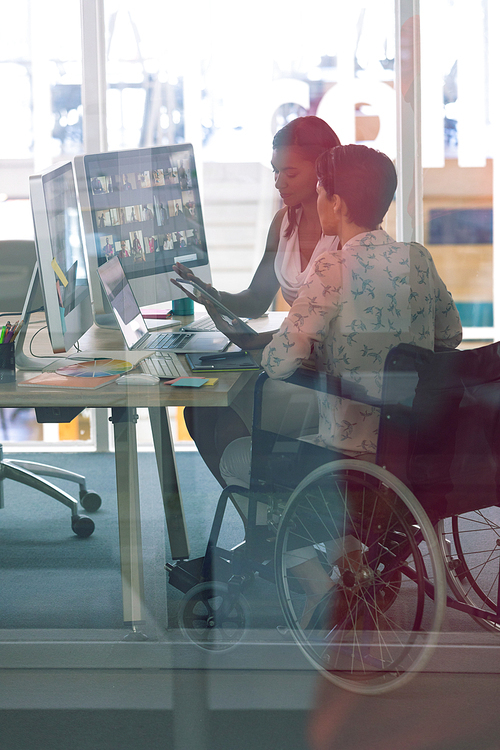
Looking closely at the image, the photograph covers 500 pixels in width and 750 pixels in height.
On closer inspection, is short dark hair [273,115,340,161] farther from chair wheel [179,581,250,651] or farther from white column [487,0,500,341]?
chair wheel [179,581,250,651]

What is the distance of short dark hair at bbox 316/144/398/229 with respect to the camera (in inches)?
64.4

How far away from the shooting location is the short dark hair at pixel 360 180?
1.64 meters

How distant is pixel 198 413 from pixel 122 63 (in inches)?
39.5

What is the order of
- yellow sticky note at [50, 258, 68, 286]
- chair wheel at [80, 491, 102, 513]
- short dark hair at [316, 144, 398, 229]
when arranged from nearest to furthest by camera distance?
short dark hair at [316, 144, 398, 229] < yellow sticky note at [50, 258, 68, 286] < chair wheel at [80, 491, 102, 513]

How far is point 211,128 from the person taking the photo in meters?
1.96

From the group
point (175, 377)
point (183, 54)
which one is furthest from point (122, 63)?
point (175, 377)

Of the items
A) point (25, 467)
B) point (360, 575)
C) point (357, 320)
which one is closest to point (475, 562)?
point (360, 575)

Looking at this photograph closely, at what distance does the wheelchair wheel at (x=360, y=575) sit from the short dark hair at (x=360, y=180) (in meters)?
0.57

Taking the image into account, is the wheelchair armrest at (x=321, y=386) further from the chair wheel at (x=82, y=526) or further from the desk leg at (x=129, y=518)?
the chair wheel at (x=82, y=526)

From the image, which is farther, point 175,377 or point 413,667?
point 175,377

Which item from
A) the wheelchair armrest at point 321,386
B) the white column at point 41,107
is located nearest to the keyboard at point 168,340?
the wheelchair armrest at point 321,386

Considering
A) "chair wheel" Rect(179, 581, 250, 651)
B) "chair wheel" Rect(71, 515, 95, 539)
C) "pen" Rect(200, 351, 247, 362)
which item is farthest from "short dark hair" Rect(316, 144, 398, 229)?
"chair wheel" Rect(71, 515, 95, 539)

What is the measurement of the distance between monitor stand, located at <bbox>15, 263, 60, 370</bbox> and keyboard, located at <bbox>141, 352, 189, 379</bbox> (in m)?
0.27

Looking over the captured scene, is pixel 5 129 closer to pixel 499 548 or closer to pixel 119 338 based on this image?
pixel 119 338
